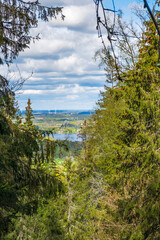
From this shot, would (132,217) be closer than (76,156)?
Yes

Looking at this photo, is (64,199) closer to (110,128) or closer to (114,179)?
(114,179)

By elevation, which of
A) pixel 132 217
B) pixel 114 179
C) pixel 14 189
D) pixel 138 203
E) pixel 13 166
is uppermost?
pixel 13 166

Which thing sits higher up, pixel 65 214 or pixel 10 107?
pixel 10 107

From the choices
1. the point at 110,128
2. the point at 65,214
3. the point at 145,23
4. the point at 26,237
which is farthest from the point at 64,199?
the point at 145,23

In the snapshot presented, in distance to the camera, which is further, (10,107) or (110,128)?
(110,128)

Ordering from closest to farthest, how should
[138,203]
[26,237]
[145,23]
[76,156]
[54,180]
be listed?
[54,180], [138,203], [145,23], [26,237], [76,156]

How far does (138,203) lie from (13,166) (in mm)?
6443

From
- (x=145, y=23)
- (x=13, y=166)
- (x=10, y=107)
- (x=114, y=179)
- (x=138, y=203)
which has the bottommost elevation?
(x=138, y=203)

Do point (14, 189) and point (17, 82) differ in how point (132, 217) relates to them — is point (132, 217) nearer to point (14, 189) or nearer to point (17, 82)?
point (14, 189)

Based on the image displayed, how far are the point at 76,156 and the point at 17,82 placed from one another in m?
17.9

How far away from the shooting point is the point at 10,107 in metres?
4.96

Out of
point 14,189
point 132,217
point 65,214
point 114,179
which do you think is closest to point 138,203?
point 132,217

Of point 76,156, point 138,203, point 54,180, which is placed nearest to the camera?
point 54,180

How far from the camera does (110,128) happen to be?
12.1 metres
